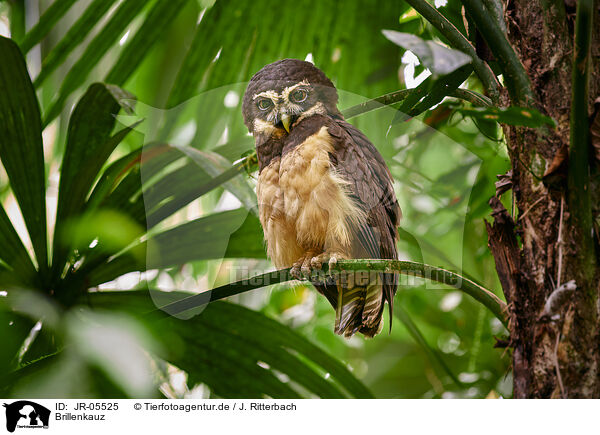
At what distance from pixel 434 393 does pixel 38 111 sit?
864 mm

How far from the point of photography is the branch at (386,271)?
0.62 m

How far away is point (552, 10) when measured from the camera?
1.92 ft

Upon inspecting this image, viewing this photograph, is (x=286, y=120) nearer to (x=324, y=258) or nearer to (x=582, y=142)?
(x=324, y=258)

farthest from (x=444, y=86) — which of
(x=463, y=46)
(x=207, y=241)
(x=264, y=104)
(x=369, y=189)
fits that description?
(x=207, y=241)

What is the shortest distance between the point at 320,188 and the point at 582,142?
16.6 inches

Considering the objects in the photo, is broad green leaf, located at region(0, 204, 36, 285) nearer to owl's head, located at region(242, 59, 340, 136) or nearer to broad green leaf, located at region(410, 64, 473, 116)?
owl's head, located at region(242, 59, 340, 136)

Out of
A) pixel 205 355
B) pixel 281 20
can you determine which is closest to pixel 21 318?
pixel 205 355

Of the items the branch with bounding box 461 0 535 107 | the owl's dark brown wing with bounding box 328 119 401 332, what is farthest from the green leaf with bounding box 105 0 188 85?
the branch with bounding box 461 0 535 107

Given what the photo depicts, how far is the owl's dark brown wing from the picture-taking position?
83 centimetres
